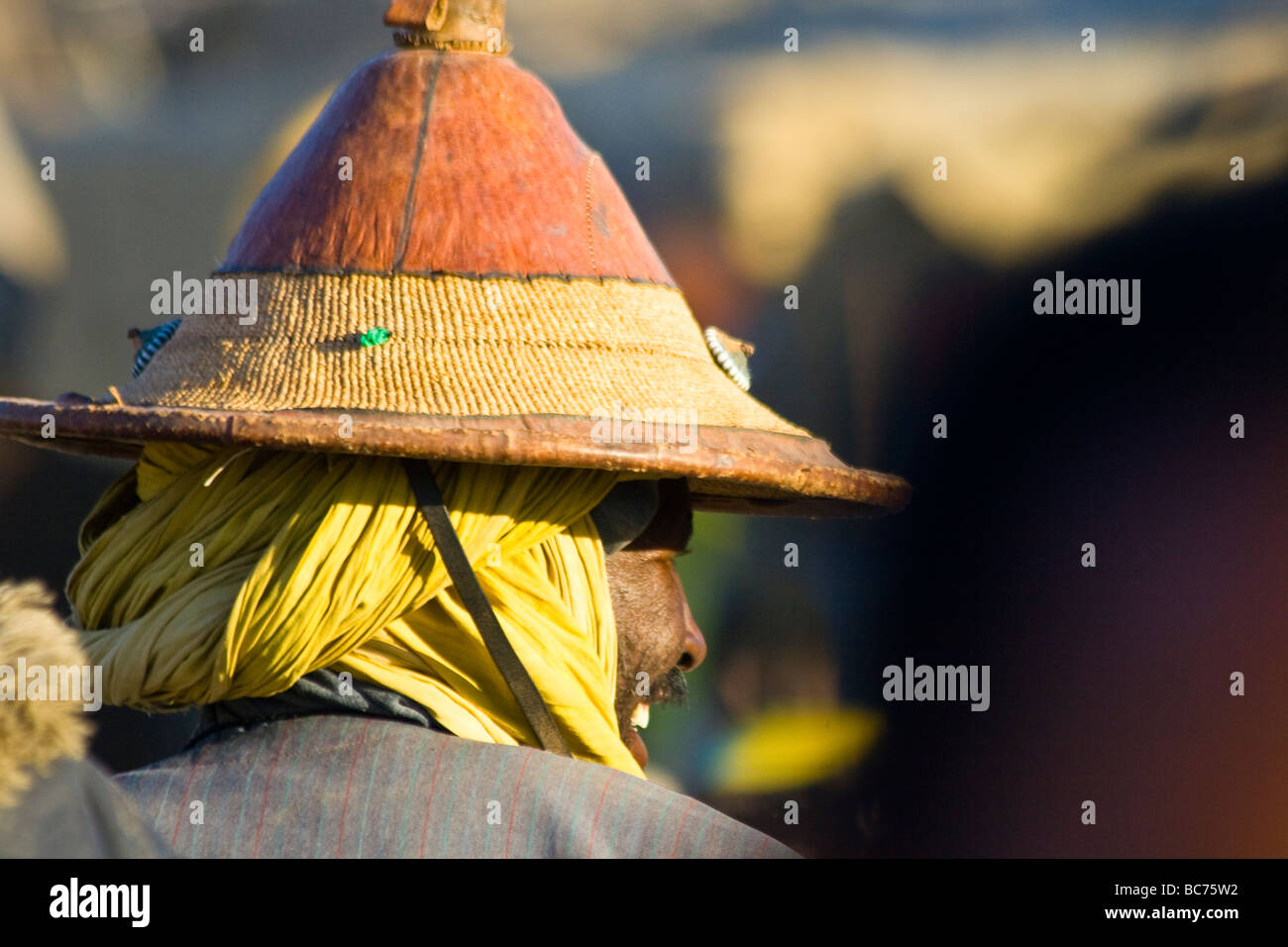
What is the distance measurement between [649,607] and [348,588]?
0.52m

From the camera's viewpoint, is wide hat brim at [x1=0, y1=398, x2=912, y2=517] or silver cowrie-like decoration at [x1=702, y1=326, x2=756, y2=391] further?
silver cowrie-like decoration at [x1=702, y1=326, x2=756, y2=391]

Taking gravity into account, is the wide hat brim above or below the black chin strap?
above

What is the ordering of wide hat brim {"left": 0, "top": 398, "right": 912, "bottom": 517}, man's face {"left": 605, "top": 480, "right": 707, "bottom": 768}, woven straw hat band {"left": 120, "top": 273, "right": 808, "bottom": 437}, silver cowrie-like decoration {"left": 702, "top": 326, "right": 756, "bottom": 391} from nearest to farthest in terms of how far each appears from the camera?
wide hat brim {"left": 0, "top": 398, "right": 912, "bottom": 517} < woven straw hat band {"left": 120, "top": 273, "right": 808, "bottom": 437} < man's face {"left": 605, "top": 480, "right": 707, "bottom": 768} < silver cowrie-like decoration {"left": 702, "top": 326, "right": 756, "bottom": 391}

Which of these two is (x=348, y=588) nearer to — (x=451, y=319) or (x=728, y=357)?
(x=451, y=319)

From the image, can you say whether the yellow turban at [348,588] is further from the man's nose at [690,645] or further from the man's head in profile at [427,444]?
the man's nose at [690,645]

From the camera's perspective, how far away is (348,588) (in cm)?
193

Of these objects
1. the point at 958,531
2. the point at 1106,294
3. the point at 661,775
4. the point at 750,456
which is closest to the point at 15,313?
the point at 661,775

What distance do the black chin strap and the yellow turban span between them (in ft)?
0.05

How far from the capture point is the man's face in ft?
7.47

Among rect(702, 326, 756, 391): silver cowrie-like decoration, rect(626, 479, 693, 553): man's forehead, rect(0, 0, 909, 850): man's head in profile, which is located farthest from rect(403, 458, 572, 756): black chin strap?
rect(702, 326, 756, 391): silver cowrie-like decoration

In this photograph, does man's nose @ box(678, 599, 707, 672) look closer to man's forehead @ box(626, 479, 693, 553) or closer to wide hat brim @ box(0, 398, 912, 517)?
man's forehead @ box(626, 479, 693, 553)

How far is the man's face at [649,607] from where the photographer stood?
7.47ft

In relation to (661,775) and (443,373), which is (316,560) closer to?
(443,373)

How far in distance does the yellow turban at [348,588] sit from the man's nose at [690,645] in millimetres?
235
